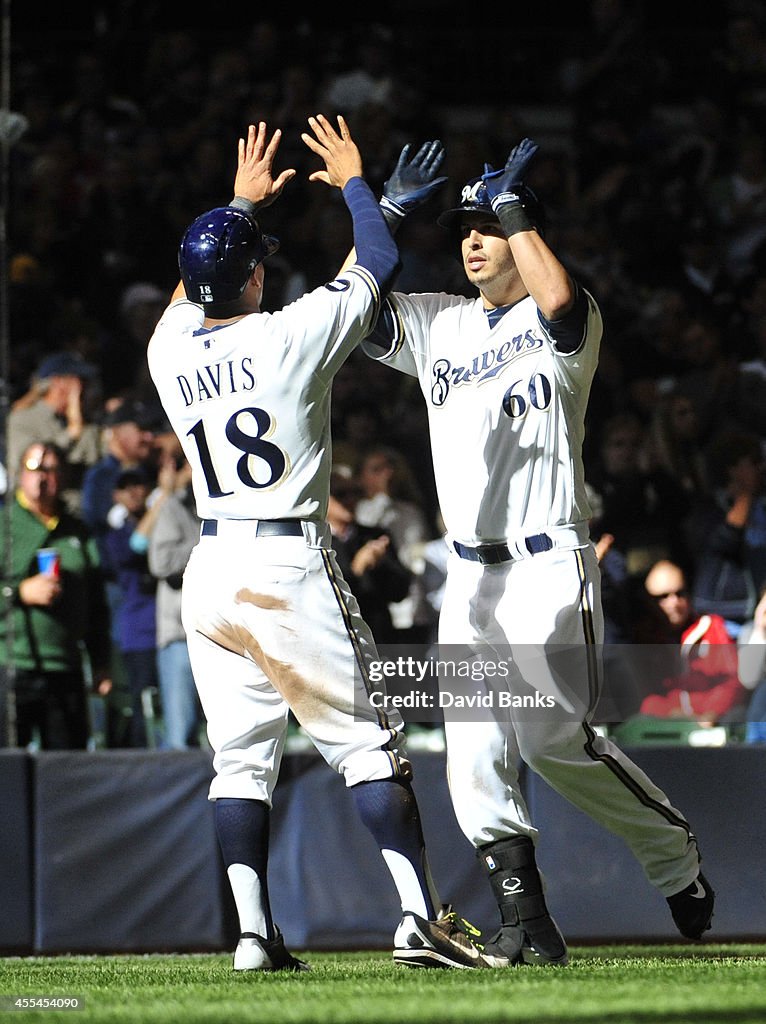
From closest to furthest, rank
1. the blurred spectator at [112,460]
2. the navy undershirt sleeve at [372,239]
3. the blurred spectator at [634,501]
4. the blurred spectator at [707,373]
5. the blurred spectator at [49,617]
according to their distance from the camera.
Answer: the navy undershirt sleeve at [372,239] < the blurred spectator at [49,617] < the blurred spectator at [112,460] < the blurred spectator at [634,501] < the blurred spectator at [707,373]

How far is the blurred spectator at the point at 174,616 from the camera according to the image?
671cm

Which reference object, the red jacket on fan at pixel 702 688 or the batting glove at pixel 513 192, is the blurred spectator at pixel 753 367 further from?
the batting glove at pixel 513 192

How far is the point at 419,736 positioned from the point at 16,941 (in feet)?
7.10

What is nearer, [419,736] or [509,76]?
[419,736]

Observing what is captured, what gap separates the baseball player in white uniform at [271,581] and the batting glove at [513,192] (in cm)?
36

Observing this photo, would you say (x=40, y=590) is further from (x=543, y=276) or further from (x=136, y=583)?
(x=543, y=276)

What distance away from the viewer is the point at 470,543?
455 centimetres

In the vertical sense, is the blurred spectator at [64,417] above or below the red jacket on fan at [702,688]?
above

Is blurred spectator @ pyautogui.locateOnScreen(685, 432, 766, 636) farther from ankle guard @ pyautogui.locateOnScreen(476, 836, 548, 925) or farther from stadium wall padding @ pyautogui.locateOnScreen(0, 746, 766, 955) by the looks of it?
ankle guard @ pyautogui.locateOnScreen(476, 836, 548, 925)

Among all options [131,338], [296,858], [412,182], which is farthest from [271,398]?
[131,338]

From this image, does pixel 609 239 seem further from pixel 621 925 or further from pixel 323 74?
pixel 621 925

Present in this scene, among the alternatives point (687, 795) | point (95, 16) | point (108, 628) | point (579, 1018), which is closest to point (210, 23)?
point (95, 16)

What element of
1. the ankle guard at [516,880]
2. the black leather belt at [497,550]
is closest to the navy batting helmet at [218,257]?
the black leather belt at [497,550]

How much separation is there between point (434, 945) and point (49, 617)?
10.7 ft
